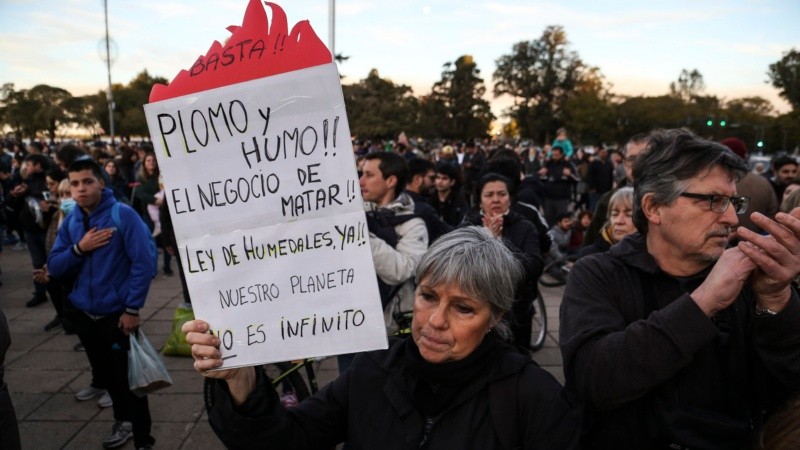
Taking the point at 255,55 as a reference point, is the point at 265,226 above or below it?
below

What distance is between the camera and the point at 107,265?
3453mm

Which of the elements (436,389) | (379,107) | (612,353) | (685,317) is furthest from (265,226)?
(379,107)

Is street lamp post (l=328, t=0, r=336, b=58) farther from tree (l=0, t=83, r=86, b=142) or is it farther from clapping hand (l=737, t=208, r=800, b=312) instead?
tree (l=0, t=83, r=86, b=142)

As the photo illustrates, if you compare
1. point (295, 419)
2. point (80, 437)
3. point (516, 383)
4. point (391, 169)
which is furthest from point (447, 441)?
point (80, 437)

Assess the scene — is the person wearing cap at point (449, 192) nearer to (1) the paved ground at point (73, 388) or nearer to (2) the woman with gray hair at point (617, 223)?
(1) the paved ground at point (73, 388)

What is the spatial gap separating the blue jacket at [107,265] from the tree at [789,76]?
84.1 metres

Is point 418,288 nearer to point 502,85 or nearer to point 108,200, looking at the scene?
point 108,200

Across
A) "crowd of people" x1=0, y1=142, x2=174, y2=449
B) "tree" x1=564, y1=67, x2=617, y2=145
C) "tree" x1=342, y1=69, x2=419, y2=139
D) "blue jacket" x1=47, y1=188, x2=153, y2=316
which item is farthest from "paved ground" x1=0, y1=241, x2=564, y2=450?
"tree" x1=564, y1=67, x2=617, y2=145

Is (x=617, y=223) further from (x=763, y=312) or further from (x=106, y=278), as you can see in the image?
(x=106, y=278)

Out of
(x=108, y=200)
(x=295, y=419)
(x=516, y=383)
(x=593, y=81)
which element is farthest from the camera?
(x=593, y=81)

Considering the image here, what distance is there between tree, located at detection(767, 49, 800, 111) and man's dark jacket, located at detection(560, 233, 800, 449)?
275ft

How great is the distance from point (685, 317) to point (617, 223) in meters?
2.37

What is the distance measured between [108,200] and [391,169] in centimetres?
193

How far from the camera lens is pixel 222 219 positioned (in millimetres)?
1527
